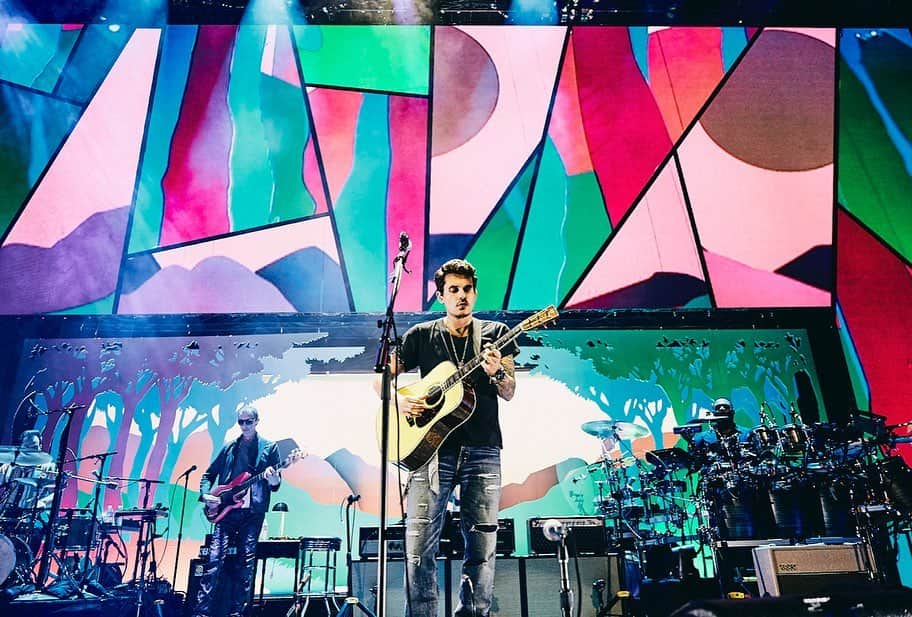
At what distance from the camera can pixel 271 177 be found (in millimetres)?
5359

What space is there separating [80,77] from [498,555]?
544cm

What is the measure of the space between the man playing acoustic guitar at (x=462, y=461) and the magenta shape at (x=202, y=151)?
3073 mm

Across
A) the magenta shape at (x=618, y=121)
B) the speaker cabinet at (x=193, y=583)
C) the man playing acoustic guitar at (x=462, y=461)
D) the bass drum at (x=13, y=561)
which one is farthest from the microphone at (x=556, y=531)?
the bass drum at (x=13, y=561)

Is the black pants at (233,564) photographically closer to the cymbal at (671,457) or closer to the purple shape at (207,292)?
the purple shape at (207,292)

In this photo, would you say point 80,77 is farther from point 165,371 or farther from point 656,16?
point 656,16

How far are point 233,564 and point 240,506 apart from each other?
1.30ft

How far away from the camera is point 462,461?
8.77 feet

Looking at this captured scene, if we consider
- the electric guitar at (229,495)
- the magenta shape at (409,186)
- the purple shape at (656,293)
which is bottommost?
the electric guitar at (229,495)

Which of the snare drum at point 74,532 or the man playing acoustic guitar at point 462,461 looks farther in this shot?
the snare drum at point 74,532

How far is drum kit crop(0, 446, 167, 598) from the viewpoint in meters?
4.14

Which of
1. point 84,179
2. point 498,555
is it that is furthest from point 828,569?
point 84,179

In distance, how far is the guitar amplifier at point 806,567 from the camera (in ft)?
8.71

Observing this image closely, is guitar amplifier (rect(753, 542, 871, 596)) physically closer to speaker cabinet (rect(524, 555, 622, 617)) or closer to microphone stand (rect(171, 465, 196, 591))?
speaker cabinet (rect(524, 555, 622, 617))

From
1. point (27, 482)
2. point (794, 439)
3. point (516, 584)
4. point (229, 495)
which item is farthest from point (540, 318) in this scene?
point (27, 482)
